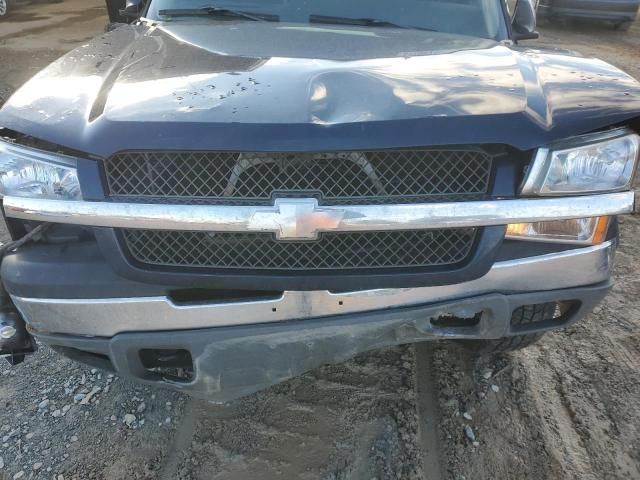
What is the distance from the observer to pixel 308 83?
186 cm

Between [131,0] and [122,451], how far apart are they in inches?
109

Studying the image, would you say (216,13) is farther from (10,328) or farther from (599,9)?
(599,9)

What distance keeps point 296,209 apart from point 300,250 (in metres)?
0.19

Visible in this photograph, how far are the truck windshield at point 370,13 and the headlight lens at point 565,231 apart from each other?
4.59ft

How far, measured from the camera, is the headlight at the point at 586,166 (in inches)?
69.1

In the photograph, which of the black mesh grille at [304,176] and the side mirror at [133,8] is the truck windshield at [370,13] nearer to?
the side mirror at [133,8]

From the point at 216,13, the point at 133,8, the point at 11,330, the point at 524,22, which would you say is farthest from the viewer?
the point at 133,8

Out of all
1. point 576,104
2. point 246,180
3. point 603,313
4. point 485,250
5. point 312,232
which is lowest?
point 603,313

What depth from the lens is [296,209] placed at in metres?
1.66

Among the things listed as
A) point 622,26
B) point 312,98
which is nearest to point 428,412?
point 312,98

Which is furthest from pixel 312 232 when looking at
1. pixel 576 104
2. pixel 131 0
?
pixel 131 0

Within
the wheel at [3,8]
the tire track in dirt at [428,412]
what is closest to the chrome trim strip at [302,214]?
the tire track in dirt at [428,412]

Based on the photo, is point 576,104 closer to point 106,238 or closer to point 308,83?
point 308,83

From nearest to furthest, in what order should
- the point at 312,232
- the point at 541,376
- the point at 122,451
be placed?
1. the point at 312,232
2. the point at 122,451
3. the point at 541,376
